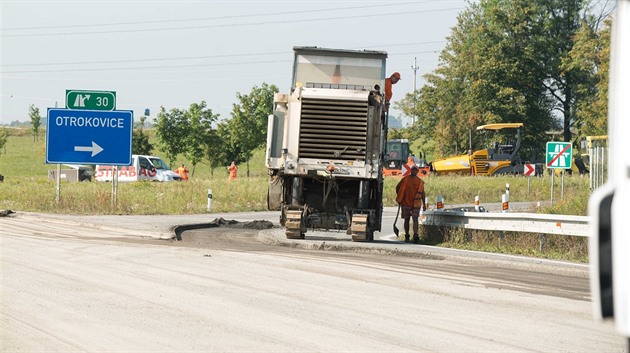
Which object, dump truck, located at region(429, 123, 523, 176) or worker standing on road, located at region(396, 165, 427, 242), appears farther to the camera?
dump truck, located at region(429, 123, 523, 176)

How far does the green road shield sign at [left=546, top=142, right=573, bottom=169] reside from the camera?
112 feet

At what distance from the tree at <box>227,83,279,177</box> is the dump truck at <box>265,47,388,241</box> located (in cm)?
5759

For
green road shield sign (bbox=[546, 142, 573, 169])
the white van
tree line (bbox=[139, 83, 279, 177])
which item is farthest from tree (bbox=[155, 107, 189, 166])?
green road shield sign (bbox=[546, 142, 573, 169])

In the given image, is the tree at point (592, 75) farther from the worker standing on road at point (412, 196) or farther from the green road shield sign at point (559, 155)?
the worker standing on road at point (412, 196)

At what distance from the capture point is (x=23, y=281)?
477 inches

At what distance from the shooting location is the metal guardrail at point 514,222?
58.9ft

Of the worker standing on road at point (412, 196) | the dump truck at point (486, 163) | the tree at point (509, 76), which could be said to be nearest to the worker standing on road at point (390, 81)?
the worker standing on road at point (412, 196)

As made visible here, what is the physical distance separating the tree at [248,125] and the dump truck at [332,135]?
2267 inches

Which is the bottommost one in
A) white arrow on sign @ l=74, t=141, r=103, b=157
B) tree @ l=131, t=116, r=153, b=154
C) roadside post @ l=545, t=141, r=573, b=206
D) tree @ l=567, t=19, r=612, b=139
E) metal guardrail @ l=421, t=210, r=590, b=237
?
metal guardrail @ l=421, t=210, r=590, b=237

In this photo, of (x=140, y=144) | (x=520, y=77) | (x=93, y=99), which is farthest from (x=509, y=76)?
(x=93, y=99)

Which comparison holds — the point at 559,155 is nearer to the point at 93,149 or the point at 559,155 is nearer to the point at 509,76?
the point at 93,149

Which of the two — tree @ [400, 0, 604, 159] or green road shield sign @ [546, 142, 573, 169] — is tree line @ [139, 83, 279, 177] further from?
green road shield sign @ [546, 142, 573, 169]

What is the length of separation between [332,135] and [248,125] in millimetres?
59992

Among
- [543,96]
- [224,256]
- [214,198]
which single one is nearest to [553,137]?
[543,96]
